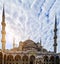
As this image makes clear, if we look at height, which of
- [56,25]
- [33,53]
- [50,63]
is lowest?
[50,63]

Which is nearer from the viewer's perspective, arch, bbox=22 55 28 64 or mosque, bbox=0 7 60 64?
mosque, bbox=0 7 60 64

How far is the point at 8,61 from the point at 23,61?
247cm

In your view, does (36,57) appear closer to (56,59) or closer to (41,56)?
(41,56)

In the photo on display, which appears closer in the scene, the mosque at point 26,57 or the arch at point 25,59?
the mosque at point 26,57

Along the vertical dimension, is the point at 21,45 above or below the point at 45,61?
above

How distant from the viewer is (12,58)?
28.7 metres

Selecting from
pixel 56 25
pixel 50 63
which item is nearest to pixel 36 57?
pixel 50 63

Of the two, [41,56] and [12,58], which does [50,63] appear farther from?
[12,58]

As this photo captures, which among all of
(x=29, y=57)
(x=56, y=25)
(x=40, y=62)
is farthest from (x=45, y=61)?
(x=56, y=25)

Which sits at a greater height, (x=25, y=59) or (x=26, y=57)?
(x=26, y=57)

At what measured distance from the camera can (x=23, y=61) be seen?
2884cm

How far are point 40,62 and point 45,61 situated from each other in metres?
0.96

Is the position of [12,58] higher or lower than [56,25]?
lower

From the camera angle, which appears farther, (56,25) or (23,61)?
(56,25)
